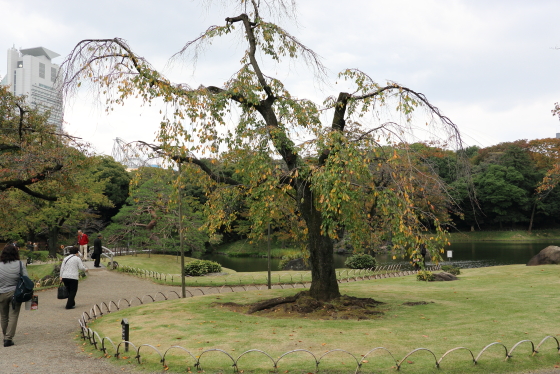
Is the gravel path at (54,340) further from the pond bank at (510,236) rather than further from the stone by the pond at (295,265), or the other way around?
the pond bank at (510,236)

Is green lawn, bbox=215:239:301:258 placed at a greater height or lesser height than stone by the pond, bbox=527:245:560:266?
lesser

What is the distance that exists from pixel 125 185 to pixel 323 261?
46.8m

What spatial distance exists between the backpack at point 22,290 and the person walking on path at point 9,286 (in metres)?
0.06

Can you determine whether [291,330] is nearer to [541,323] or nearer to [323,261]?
[323,261]

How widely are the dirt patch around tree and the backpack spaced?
5.09m

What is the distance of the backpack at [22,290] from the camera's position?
8.36 meters

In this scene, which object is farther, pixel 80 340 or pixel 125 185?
pixel 125 185

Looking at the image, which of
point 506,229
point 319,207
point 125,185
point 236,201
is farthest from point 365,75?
point 506,229

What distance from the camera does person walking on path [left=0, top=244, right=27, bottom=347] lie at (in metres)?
8.40

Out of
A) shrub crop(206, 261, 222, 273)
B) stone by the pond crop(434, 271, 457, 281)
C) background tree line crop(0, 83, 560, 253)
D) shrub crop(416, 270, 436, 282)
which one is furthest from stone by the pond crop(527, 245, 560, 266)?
shrub crop(206, 261, 222, 273)

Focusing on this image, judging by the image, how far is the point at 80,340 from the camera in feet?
30.7

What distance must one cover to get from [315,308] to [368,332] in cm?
238

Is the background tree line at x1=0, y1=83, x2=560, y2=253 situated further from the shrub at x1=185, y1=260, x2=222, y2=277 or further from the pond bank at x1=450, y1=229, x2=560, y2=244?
A: the shrub at x1=185, y1=260, x2=222, y2=277

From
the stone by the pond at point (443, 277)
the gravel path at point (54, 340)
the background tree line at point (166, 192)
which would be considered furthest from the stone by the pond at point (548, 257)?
the gravel path at point (54, 340)
